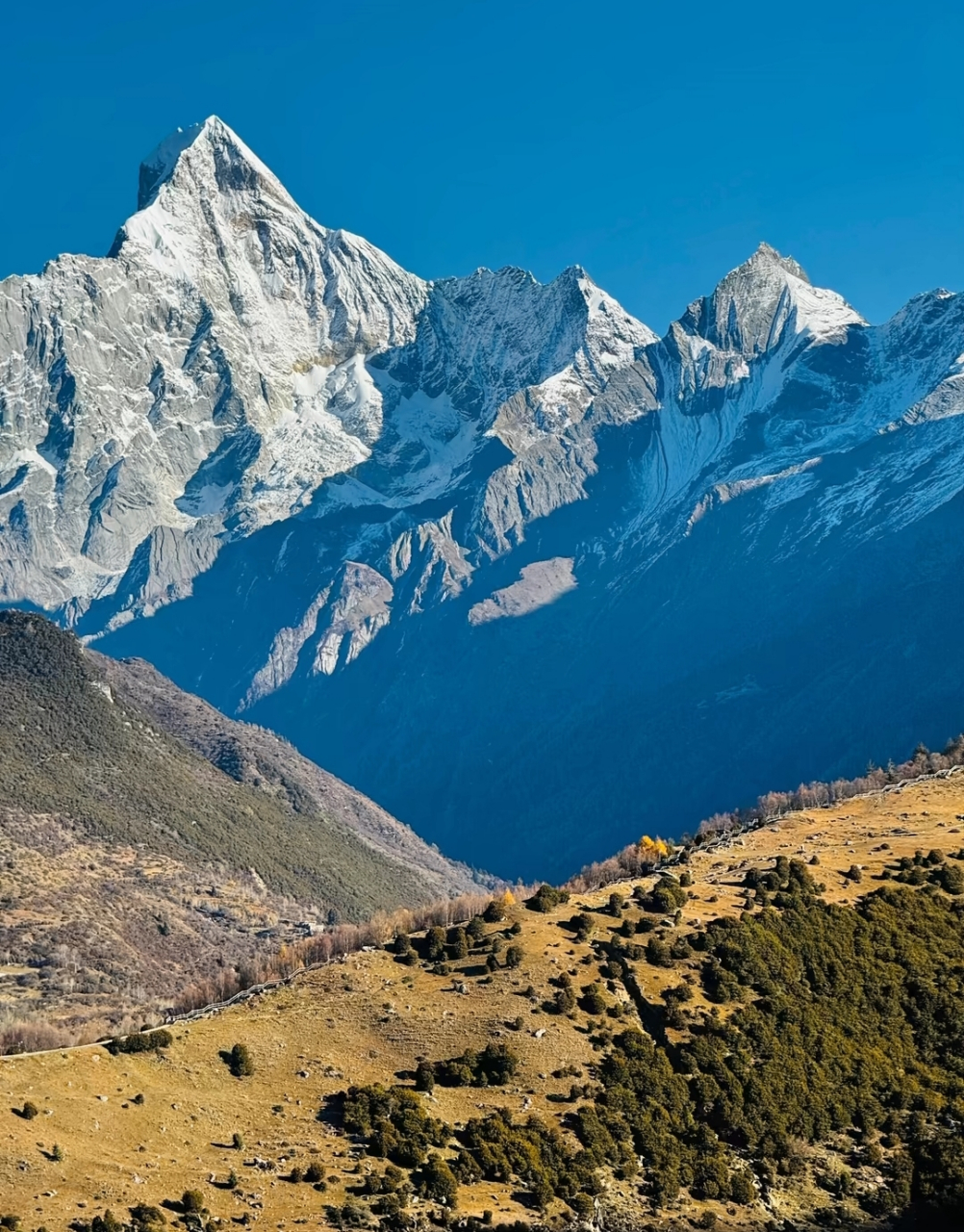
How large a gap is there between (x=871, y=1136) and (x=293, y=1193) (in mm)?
57066

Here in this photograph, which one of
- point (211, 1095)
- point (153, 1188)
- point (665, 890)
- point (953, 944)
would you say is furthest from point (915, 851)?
point (153, 1188)

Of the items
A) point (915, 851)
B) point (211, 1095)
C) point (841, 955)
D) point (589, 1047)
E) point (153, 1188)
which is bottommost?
point (153, 1188)

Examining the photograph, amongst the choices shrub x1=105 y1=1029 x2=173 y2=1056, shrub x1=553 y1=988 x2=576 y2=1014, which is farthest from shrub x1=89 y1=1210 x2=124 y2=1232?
shrub x1=553 y1=988 x2=576 y2=1014

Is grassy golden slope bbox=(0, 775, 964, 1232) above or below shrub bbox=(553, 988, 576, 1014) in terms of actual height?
below

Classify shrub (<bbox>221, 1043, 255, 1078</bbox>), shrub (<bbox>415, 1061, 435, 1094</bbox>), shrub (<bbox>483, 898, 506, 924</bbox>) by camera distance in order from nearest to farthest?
shrub (<bbox>221, 1043, 255, 1078</bbox>)
shrub (<bbox>415, 1061, 435, 1094</bbox>)
shrub (<bbox>483, 898, 506, 924</bbox>)

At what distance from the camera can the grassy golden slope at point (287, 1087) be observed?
109312 millimetres

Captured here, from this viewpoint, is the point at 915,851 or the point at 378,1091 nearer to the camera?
the point at 378,1091

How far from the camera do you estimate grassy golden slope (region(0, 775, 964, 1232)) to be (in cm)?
10931

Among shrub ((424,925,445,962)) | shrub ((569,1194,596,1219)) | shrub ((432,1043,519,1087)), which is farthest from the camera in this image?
shrub ((424,925,445,962))

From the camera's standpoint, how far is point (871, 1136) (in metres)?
140

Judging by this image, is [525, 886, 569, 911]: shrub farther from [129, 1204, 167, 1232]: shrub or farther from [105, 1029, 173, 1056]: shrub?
[129, 1204, 167, 1232]: shrub

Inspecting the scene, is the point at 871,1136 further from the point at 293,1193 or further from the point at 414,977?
the point at 293,1193

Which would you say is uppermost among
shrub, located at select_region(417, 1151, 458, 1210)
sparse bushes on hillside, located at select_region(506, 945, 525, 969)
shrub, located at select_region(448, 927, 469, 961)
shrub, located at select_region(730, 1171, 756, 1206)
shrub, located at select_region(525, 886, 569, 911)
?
shrub, located at select_region(525, 886, 569, 911)

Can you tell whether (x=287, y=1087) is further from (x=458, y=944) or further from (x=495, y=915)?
(x=495, y=915)
